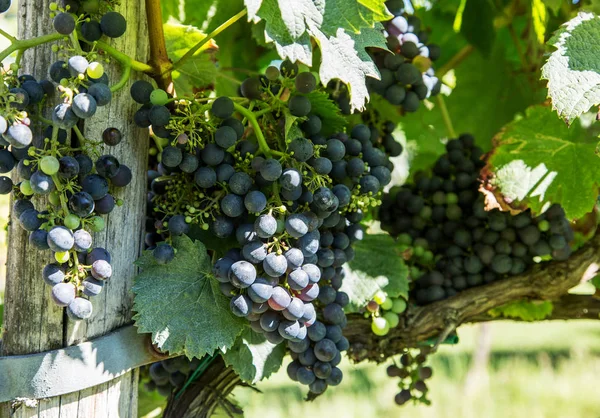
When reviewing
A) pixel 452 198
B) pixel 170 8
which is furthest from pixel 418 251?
pixel 170 8

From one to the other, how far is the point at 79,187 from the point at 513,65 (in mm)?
1694

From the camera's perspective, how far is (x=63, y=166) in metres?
1.14

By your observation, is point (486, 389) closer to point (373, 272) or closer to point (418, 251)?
point (418, 251)

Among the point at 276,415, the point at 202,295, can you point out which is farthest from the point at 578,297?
the point at 276,415

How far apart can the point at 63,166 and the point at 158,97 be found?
0.82 ft

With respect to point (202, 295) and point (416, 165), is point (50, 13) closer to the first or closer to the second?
point (202, 295)

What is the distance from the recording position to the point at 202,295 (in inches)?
54.0

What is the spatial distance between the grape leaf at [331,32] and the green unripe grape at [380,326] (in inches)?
27.7

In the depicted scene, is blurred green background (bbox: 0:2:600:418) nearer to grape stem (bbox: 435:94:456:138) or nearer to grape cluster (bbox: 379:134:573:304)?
grape stem (bbox: 435:94:456:138)

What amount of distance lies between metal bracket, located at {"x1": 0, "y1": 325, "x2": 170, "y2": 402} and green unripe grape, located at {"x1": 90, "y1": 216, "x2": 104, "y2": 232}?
0.23 m

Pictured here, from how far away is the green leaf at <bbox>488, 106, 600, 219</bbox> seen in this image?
161 centimetres

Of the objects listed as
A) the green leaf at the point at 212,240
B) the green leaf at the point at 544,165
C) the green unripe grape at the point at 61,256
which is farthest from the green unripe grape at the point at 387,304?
the green unripe grape at the point at 61,256

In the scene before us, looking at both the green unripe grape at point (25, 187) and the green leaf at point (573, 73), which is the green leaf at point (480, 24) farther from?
the green unripe grape at point (25, 187)

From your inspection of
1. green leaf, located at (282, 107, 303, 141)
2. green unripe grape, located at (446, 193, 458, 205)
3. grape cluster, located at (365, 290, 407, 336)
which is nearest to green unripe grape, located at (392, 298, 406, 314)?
grape cluster, located at (365, 290, 407, 336)
